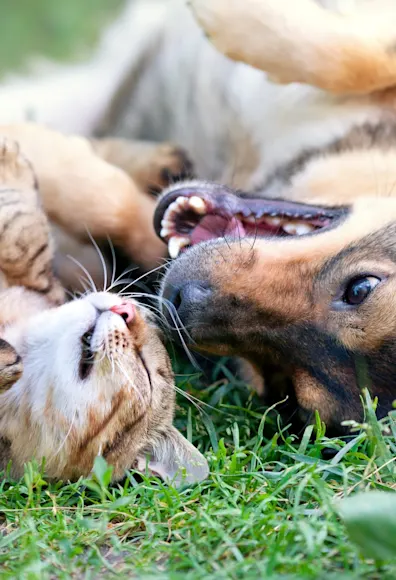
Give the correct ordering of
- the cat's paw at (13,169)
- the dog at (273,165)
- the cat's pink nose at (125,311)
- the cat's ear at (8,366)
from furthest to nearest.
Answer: the cat's paw at (13,169)
the cat's pink nose at (125,311)
the dog at (273,165)
the cat's ear at (8,366)

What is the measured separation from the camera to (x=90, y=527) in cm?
248

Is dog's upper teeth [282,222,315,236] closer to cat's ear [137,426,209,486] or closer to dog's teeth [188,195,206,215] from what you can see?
dog's teeth [188,195,206,215]

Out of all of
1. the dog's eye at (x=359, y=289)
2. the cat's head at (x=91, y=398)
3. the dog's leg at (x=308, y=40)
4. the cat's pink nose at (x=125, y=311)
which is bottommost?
the cat's head at (x=91, y=398)

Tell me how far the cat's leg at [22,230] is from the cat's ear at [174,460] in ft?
2.92

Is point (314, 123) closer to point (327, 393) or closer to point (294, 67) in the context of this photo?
point (294, 67)

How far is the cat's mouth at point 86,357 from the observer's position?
3.13 metres

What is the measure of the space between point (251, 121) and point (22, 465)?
2135 mm

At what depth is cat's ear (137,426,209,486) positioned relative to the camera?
2.86 meters

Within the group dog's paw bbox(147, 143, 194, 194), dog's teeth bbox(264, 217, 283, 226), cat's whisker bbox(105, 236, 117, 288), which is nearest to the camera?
dog's teeth bbox(264, 217, 283, 226)

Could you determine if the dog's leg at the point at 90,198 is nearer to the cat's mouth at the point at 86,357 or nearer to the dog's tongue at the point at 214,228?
the dog's tongue at the point at 214,228

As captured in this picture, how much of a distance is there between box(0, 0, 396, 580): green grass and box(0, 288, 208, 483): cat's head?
0.13 metres

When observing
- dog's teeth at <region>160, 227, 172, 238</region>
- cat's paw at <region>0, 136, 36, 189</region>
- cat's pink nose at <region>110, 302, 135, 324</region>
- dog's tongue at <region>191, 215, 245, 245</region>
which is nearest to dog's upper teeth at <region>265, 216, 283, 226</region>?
dog's tongue at <region>191, 215, 245, 245</region>

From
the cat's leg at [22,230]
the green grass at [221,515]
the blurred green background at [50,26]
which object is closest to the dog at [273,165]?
the green grass at [221,515]

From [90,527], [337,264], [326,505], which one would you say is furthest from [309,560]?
[337,264]
